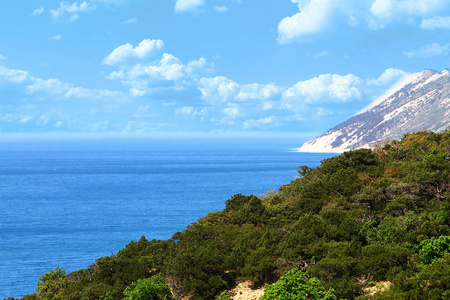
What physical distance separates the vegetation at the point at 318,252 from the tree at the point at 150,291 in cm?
8


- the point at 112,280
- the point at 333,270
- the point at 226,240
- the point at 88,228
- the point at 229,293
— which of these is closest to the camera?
the point at 333,270

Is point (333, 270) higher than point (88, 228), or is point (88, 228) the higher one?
point (333, 270)

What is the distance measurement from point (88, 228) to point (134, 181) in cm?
8659

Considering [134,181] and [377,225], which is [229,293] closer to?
[377,225]

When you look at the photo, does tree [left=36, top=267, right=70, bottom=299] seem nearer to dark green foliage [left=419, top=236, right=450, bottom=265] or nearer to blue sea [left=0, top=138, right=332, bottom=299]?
blue sea [left=0, top=138, right=332, bottom=299]

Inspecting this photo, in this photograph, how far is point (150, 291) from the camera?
3005 cm

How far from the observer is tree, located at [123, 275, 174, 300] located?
29.9 m

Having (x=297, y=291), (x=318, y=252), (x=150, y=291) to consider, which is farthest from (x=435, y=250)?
(x=150, y=291)

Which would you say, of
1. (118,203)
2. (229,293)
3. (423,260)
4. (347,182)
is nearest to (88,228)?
(118,203)

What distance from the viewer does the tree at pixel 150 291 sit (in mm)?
29859

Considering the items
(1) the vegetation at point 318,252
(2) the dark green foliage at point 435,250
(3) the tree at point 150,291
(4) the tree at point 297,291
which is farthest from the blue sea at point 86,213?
(2) the dark green foliage at point 435,250

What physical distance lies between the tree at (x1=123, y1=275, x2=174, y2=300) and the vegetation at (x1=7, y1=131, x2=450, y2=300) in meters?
0.08

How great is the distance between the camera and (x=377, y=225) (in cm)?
3738

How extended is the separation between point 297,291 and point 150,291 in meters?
9.62
